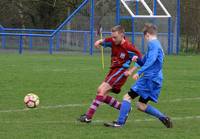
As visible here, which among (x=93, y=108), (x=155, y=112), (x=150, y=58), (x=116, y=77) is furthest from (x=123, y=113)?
(x=150, y=58)

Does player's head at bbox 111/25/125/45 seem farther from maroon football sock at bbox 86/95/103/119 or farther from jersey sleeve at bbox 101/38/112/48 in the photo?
maroon football sock at bbox 86/95/103/119

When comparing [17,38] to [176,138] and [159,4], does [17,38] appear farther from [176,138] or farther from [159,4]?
[176,138]

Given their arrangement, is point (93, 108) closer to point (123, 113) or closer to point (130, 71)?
point (123, 113)

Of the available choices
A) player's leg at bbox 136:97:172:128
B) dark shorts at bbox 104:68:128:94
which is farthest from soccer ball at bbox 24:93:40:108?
player's leg at bbox 136:97:172:128

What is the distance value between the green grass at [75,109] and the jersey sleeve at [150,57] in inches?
35.8

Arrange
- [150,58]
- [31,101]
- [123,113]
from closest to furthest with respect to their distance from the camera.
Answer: [150,58] < [123,113] < [31,101]

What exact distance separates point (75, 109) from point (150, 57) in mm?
2910

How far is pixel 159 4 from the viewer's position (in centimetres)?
3509

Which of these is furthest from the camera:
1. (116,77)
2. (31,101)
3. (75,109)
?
(75,109)

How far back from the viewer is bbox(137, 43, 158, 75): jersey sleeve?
9.38 meters

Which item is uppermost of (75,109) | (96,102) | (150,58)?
(150,58)

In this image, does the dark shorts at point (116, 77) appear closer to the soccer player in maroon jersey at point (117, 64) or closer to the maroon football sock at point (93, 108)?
the soccer player in maroon jersey at point (117, 64)

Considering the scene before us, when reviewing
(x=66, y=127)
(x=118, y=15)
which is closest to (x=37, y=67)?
Result: (x=118, y=15)

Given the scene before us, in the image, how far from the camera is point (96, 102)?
10.3 meters
